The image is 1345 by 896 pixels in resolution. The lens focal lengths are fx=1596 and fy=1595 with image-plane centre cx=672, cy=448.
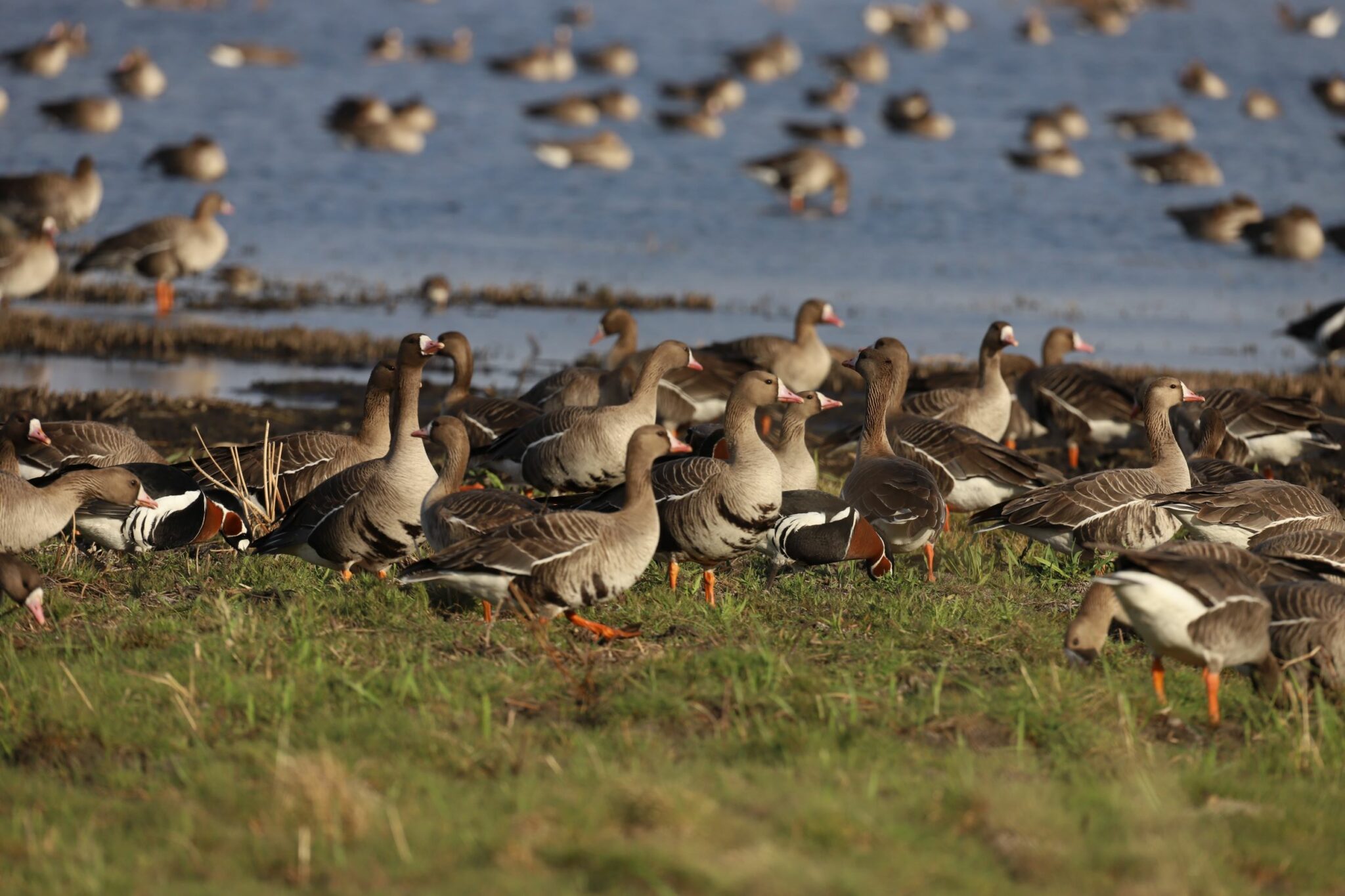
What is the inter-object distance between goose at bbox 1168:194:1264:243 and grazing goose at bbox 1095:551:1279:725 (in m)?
25.2

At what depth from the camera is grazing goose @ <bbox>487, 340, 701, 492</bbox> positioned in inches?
472

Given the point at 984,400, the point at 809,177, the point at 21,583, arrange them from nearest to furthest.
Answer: the point at 21,583
the point at 984,400
the point at 809,177

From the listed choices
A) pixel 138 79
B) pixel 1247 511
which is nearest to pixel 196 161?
pixel 138 79

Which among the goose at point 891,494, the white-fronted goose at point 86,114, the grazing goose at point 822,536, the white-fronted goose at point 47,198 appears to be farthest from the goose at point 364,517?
the white-fronted goose at point 86,114

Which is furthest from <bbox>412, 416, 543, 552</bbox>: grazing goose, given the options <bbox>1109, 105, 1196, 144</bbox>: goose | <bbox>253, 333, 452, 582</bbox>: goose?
<bbox>1109, 105, 1196, 144</bbox>: goose

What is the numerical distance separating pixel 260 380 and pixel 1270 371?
1255 centimetres

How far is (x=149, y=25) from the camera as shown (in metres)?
63.4

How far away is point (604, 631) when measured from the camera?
8031 millimetres

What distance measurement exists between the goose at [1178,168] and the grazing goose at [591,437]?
88.4 ft

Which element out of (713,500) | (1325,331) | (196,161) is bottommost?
(196,161)

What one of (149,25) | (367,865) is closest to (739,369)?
(367,865)

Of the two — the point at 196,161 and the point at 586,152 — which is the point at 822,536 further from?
the point at 586,152

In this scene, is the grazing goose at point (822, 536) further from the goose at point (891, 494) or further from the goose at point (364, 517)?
the goose at point (364, 517)

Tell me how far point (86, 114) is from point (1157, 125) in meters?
28.0
